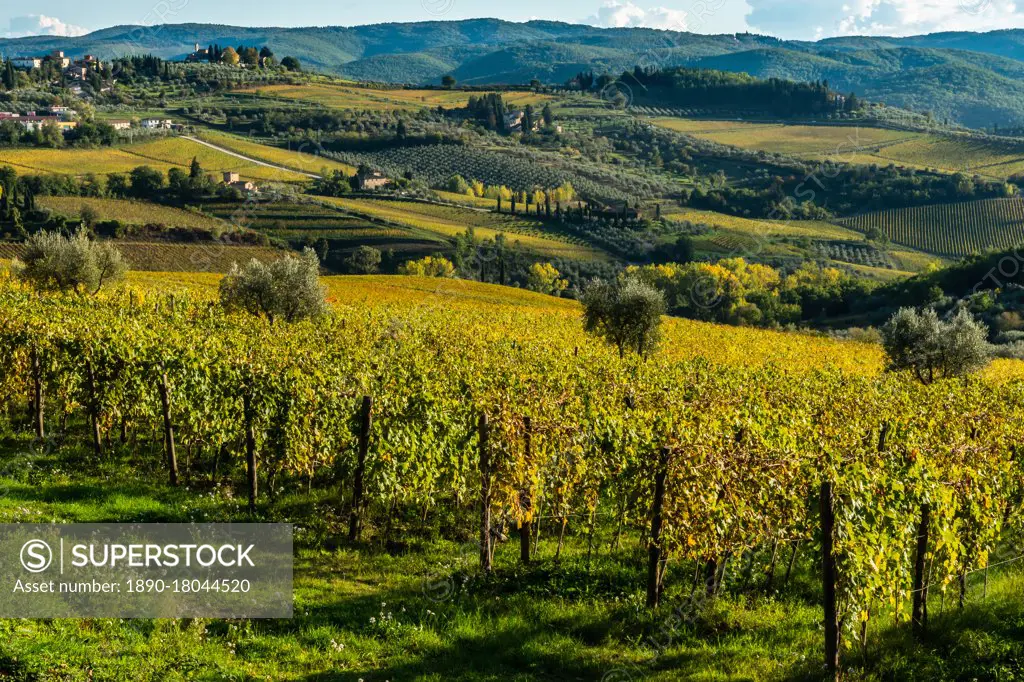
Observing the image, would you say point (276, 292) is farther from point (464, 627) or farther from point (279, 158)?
point (279, 158)

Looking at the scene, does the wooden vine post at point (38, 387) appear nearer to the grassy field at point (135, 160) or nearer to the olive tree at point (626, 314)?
the olive tree at point (626, 314)

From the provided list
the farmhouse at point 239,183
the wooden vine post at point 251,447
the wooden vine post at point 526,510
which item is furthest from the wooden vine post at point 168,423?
the farmhouse at point 239,183

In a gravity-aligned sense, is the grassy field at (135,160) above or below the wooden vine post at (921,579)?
above

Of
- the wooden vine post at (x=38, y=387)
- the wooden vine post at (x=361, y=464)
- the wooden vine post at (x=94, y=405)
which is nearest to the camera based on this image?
the wooden vine post at (x=361, y=464)

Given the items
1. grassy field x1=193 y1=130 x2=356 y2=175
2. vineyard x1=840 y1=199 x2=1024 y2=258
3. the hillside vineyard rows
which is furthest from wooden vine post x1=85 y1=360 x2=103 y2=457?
grassy field x1=193 y1=130 x2=356 y2=175

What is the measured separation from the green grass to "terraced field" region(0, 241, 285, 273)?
8566 cm

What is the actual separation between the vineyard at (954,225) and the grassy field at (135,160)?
135 meters

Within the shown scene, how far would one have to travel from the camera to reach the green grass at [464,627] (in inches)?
437

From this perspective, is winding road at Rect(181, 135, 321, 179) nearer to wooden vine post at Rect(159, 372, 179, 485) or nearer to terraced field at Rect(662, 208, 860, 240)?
terraced field at Rect(662, 208, 860, 240)

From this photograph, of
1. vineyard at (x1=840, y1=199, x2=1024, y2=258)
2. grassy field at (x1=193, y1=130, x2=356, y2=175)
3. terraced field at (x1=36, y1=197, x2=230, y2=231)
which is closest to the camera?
terraced field at (x1=36, y1=197, x2=230, y2=231)

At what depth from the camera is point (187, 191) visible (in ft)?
456

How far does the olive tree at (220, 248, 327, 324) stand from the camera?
1601 inches

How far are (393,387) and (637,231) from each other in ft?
499

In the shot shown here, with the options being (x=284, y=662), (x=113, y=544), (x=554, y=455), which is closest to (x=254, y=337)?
(x=113, y=544)
